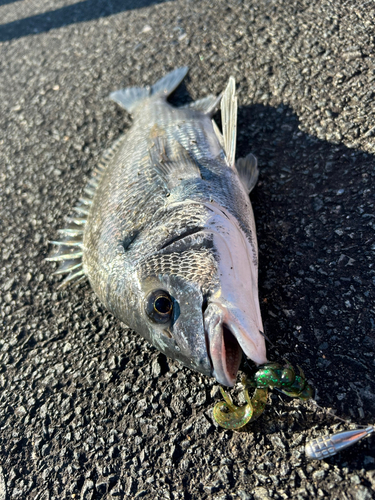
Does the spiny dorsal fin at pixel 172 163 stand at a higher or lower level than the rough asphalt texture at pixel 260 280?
higher

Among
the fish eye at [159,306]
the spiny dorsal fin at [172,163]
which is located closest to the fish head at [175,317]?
the fish eye at [159,306]

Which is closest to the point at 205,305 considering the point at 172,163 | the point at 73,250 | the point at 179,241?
the point at 179,241

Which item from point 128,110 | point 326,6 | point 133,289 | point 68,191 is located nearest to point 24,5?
point 128,110

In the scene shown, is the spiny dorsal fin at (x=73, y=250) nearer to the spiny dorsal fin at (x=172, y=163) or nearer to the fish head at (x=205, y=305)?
the spiny dorsal fin at (x=172, y=163)

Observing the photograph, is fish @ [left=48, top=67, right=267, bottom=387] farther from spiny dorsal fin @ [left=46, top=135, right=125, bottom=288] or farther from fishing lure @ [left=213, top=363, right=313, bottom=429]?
fishing lure @ [left=213, top=363, right=313, bottom=429]

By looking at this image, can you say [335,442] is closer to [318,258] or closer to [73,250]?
[318,258]

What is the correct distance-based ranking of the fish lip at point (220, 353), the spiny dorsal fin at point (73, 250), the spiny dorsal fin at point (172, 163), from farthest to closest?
1. the spiny dorsal fin at point (73, 250)
2. the spiny dorsal fin at point (172, 163)
3. the fish lip at point (220, 353)
